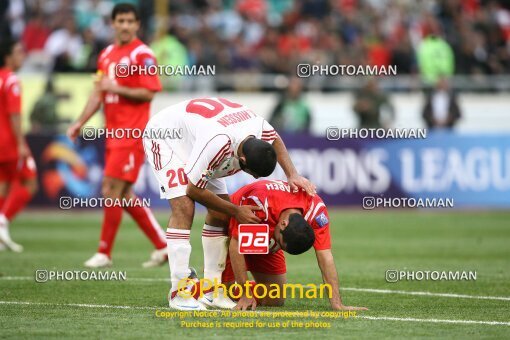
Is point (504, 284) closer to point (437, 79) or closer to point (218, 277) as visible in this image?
point (218, 277)

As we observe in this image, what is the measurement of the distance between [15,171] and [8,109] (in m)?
0.95

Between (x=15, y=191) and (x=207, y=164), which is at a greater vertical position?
(x=207, y=164)

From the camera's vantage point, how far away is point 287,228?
8.55m

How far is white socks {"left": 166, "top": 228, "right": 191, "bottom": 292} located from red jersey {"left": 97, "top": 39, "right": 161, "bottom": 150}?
11.0 feet

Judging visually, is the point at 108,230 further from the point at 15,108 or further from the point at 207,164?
the point at 207,164

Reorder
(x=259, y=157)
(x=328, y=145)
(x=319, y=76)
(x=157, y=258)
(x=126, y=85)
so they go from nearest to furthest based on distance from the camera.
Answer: (x=259, y=157), (x=126, y=85), (x=157, y=258), (x=328, y=145), (x=319, y=76)

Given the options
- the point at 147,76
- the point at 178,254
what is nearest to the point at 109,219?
the point at 147,76

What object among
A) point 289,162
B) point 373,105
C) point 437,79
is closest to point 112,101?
point 289,162

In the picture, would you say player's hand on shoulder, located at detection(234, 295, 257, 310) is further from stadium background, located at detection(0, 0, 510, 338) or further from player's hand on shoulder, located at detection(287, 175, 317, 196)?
player's hand on shoulder, located at detection(287, 175, 317, 196)

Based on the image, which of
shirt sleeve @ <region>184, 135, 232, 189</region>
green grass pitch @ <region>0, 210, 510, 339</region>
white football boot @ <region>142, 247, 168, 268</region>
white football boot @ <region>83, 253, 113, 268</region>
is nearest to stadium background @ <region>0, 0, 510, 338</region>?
green grass pitch @ <region>0, 210, 510, 339</region>

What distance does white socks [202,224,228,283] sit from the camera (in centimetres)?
938

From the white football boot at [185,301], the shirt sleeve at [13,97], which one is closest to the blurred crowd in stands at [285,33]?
the shirt sleeve at [13,97]

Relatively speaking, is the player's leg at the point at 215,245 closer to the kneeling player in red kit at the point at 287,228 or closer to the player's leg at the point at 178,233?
the kneeling player in red kit at the point at 287,228

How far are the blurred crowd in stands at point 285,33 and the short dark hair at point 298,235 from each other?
15.4 metres
